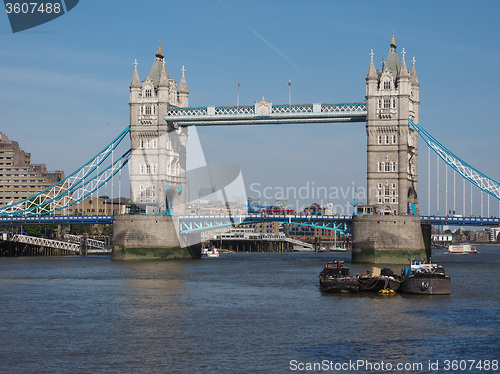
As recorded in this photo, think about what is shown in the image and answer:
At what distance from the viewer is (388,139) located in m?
90.6

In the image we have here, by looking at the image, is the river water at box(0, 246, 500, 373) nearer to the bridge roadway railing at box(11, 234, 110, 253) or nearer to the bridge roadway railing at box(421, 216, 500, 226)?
the bridge roadway railing at box(421, 216, 500, 226)

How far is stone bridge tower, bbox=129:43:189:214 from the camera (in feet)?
324

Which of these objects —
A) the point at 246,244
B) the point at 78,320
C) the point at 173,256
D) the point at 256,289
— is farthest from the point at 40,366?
the point at 246,244

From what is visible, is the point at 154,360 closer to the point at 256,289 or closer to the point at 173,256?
the point at 256,289

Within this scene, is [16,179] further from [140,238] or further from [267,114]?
[267,114]

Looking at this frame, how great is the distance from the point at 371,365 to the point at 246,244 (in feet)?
521

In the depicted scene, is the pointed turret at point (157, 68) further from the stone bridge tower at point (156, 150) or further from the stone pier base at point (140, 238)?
the stone pier base at point (140, 238)

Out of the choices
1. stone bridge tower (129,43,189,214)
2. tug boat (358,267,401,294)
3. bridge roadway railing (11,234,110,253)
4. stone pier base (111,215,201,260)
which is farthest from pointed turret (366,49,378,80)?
bridge roadway railing (11,234,110,253)

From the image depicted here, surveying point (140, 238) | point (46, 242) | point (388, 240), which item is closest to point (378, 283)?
point (388, 240)

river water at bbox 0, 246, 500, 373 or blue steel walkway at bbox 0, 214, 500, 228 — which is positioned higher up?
blue steel walkway at bbox 0, 214, 500, 228

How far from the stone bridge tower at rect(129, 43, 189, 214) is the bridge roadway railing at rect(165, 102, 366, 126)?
2029mm

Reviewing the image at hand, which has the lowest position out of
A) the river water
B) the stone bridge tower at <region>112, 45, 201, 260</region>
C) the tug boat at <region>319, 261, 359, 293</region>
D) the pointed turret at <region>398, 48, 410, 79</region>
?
the river water

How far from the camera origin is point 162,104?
98.7 meters

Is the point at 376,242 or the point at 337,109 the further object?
the point at 337,109
